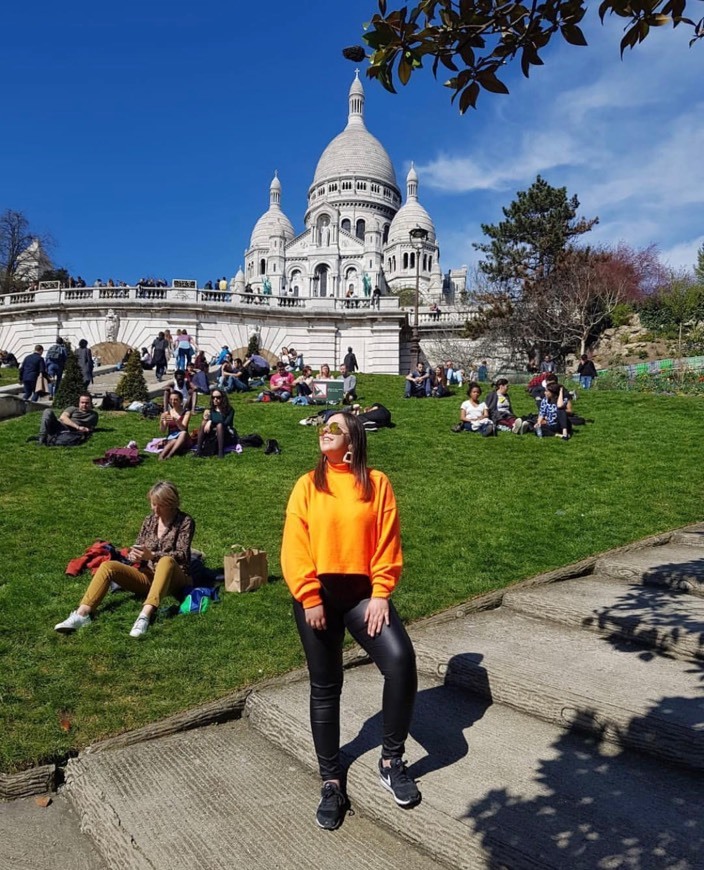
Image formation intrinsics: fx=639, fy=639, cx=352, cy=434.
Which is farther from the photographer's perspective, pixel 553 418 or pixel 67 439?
pixel 553 418

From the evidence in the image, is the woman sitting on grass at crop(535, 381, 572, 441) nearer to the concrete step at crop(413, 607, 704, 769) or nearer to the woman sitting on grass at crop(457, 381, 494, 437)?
the woman sitting on grass at crop(457, 381, 494, 437)

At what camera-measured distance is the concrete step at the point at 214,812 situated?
286cm

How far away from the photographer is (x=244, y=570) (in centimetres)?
600

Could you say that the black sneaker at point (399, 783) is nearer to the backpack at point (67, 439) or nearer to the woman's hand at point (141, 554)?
the woman's hand at point (141, 554)

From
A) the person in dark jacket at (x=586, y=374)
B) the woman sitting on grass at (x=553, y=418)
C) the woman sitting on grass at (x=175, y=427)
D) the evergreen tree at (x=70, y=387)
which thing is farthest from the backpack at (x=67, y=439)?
the person in dark jacket at (x=586, y=374)

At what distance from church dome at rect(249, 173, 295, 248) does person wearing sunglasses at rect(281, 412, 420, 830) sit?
10196 centimetres

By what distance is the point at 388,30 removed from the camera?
3588 mm

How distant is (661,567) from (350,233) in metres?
97.4

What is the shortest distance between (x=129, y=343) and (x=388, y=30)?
A: 3235 centimetres

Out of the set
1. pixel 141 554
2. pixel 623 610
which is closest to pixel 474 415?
pixel 623 610

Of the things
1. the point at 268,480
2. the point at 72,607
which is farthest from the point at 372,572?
the point at 268,480

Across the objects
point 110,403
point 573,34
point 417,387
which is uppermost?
point 573,34

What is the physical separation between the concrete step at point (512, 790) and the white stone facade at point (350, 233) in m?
85.4

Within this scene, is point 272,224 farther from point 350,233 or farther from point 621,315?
point 621,315
